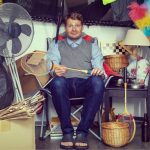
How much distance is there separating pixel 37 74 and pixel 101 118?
81cm

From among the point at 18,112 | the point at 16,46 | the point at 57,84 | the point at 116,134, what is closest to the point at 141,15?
the point at 57,84

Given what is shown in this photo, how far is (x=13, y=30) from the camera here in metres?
2.94

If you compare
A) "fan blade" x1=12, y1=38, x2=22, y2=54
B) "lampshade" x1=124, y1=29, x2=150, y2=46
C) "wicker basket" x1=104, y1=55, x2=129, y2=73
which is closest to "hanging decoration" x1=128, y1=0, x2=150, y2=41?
"lampshade" x1=124, y1=29, x2=150, y2=46

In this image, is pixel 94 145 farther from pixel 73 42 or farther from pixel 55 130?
pixel 73 42

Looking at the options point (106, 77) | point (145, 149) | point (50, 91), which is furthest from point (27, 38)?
point (145, 149)

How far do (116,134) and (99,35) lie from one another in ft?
4.28

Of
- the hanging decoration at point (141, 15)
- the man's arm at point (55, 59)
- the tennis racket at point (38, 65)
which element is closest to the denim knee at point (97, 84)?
the tennis racket at point (38, 65)

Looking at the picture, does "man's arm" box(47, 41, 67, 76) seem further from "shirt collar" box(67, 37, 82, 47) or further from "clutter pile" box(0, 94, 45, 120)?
"clutter pile" box(0, 94, 45, 120)

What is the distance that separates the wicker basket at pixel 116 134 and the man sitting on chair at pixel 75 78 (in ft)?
0.57

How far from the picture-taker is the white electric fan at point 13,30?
291 centimetres

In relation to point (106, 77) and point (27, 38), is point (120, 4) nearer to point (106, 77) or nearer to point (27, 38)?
point (106, 77)

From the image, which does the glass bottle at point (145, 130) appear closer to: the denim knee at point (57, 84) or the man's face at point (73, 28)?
the denim knee at point (57, 84)

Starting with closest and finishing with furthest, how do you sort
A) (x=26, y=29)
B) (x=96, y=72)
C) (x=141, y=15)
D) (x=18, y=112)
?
(x=18, y=112), (x=26, y=29), (x=96, y=72), (x=141, y=15)

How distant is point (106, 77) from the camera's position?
3.50 m
